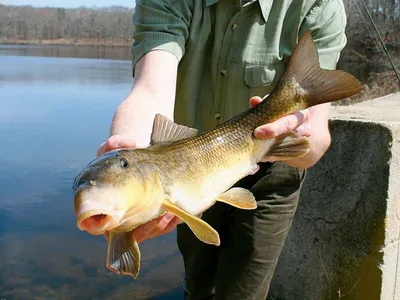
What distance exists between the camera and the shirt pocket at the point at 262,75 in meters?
2.88

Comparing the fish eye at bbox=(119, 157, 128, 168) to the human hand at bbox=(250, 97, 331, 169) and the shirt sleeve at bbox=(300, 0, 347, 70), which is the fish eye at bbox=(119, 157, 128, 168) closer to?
the human hand at bbox=(250, 97, 331, 169)

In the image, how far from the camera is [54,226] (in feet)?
22.6

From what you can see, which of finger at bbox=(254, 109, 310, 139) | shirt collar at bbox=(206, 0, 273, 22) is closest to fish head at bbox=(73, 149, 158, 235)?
finger at bbox=(254, 109, 310, 139)

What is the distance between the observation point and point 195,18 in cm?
292

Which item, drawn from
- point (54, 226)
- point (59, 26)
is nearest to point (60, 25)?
point (59, 26)

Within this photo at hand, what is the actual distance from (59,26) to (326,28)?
68812mm

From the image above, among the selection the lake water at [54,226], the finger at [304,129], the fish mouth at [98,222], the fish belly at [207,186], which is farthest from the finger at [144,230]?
the lake water at [54,226]

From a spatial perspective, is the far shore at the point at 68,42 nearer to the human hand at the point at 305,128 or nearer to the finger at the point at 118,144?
the human hand at the point at 305,128

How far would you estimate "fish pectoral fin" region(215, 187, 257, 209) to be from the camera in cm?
212

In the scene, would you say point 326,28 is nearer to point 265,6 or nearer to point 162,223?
point 265,6

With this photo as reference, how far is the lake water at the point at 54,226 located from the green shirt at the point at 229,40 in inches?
111

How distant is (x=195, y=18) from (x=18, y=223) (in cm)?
493

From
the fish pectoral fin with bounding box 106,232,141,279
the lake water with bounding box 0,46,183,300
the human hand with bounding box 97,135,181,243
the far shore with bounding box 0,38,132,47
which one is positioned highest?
the human hand with bounding box 97,135,181,243

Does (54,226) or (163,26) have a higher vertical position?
(163,26)
